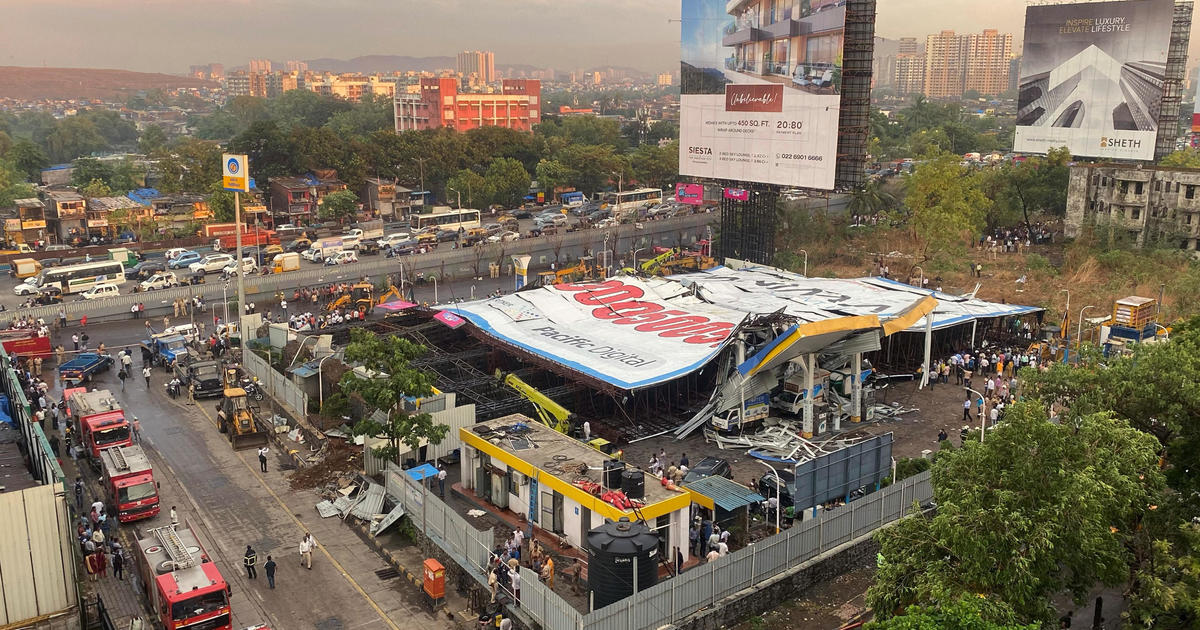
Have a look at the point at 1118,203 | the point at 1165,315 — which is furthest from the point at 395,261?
the point at 1118,203

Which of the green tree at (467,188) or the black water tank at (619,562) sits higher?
the green tree at (467,188)

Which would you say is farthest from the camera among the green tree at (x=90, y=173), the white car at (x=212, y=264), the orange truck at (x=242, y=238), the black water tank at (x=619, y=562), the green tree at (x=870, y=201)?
the green tree at (x=90, y=173)

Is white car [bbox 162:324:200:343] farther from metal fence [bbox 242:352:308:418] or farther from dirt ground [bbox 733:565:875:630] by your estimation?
dirt ground [bbox 733:565:875:630]

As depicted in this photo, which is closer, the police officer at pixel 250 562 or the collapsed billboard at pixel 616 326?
the police officer at pixel 250 562

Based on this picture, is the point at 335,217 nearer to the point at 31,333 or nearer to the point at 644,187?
the point at 644,187

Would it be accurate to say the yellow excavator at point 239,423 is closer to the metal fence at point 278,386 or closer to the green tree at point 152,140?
the metal fence at point 278,386

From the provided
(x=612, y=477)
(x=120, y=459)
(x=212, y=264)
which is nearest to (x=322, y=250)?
(x=212, y=264)

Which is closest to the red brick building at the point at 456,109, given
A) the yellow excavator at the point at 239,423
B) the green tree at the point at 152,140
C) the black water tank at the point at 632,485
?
the green tree at the point at 152,140
